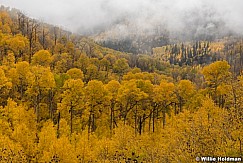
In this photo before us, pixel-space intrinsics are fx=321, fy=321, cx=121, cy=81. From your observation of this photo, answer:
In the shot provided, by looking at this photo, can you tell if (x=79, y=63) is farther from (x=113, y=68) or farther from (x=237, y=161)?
(x=237, y=161)

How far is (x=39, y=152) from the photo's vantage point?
154 feet

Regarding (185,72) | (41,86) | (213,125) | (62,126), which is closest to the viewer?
(213,125)

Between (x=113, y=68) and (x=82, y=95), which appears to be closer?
(x=82, y=95)

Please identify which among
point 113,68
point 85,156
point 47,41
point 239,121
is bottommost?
point 85,156

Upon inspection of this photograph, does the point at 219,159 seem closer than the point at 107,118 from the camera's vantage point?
Yes

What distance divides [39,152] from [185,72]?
140 metres

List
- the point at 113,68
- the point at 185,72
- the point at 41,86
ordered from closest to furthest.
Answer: the point at 41,86 → the point at 113,68 → the point at 185,72

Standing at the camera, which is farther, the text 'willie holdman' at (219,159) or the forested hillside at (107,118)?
the forested hillside at (107,118)

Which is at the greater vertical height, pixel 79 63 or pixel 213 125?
pixel 79 63

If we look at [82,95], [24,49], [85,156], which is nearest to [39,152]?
[85,156]

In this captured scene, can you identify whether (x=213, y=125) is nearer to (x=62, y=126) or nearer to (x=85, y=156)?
(x=85, y=156)

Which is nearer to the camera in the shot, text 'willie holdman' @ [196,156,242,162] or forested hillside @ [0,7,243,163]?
text 'willie holdman' @ [196,156,242,162]

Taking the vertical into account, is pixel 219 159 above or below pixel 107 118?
above

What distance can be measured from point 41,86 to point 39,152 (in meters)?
16.4
